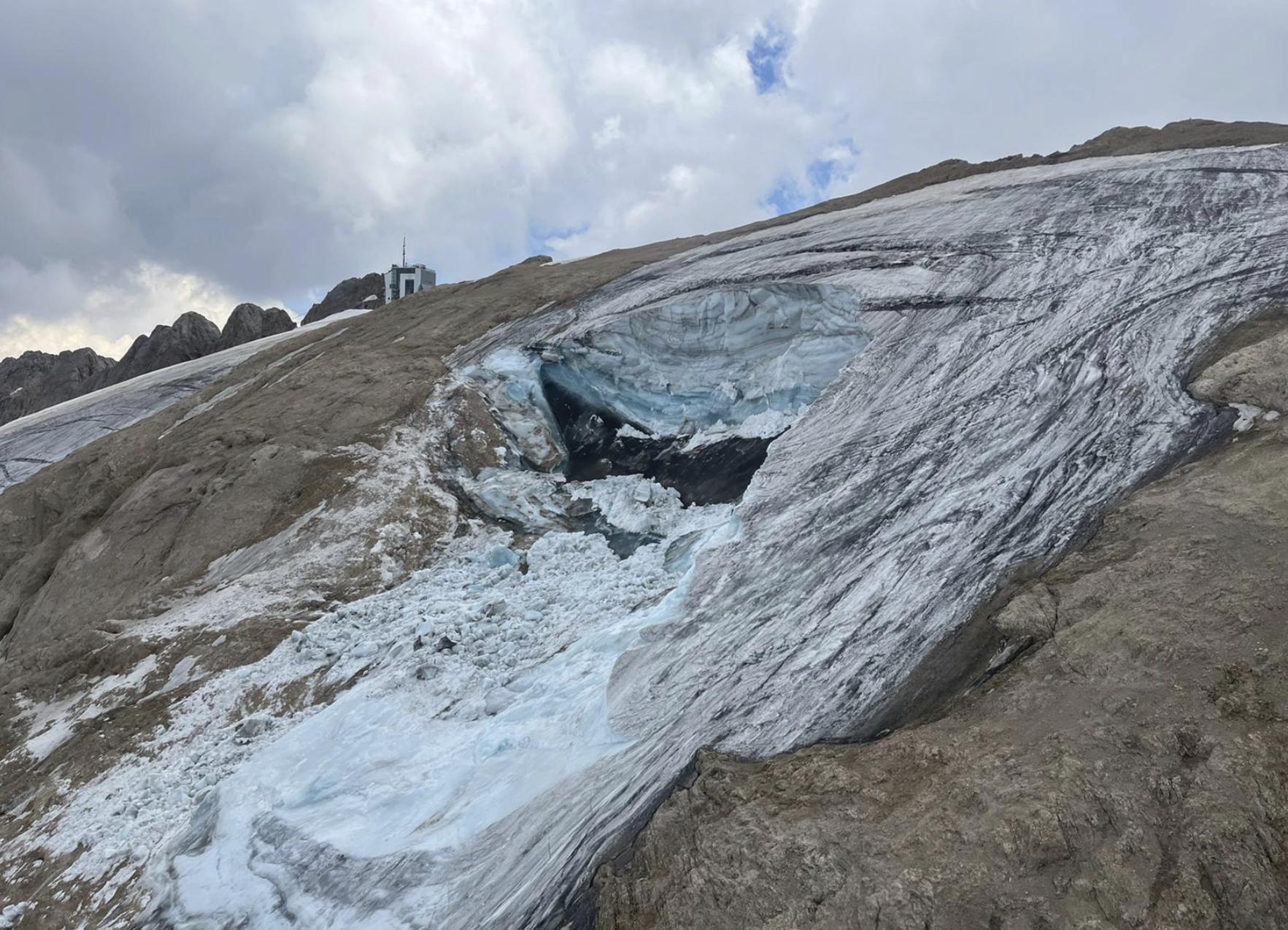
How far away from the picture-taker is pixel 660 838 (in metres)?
7.11

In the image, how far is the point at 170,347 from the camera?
153ft

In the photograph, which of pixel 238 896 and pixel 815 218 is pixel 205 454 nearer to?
pixel 238 896

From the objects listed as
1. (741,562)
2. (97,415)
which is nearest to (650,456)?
(741,562)

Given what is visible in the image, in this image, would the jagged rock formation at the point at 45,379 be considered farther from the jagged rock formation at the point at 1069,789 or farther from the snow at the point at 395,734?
the jagged rock formation at the point at 1069,789

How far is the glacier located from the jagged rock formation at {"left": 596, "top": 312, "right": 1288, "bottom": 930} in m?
0.84

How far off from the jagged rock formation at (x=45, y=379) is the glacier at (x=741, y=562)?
162ft

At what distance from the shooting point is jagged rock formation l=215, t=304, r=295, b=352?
46188 mm

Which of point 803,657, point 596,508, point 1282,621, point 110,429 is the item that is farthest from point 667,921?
point 110,429

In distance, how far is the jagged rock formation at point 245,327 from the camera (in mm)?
46188

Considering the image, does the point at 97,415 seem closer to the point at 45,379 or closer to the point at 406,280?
the point at 406,280

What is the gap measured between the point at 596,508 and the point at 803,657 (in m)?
8.57

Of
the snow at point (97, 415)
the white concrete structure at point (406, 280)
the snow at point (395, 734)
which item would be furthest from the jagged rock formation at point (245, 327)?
the snow at point (395, 734)

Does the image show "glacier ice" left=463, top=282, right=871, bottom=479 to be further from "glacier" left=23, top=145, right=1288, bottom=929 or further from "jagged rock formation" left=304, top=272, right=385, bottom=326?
"jagged rock formation" left=304, top=272, right=385, bottom=326

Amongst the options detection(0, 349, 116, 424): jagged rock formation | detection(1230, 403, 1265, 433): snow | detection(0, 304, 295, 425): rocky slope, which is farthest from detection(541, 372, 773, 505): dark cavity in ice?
detection(0, 349, 116, 424): jagged rock formation
